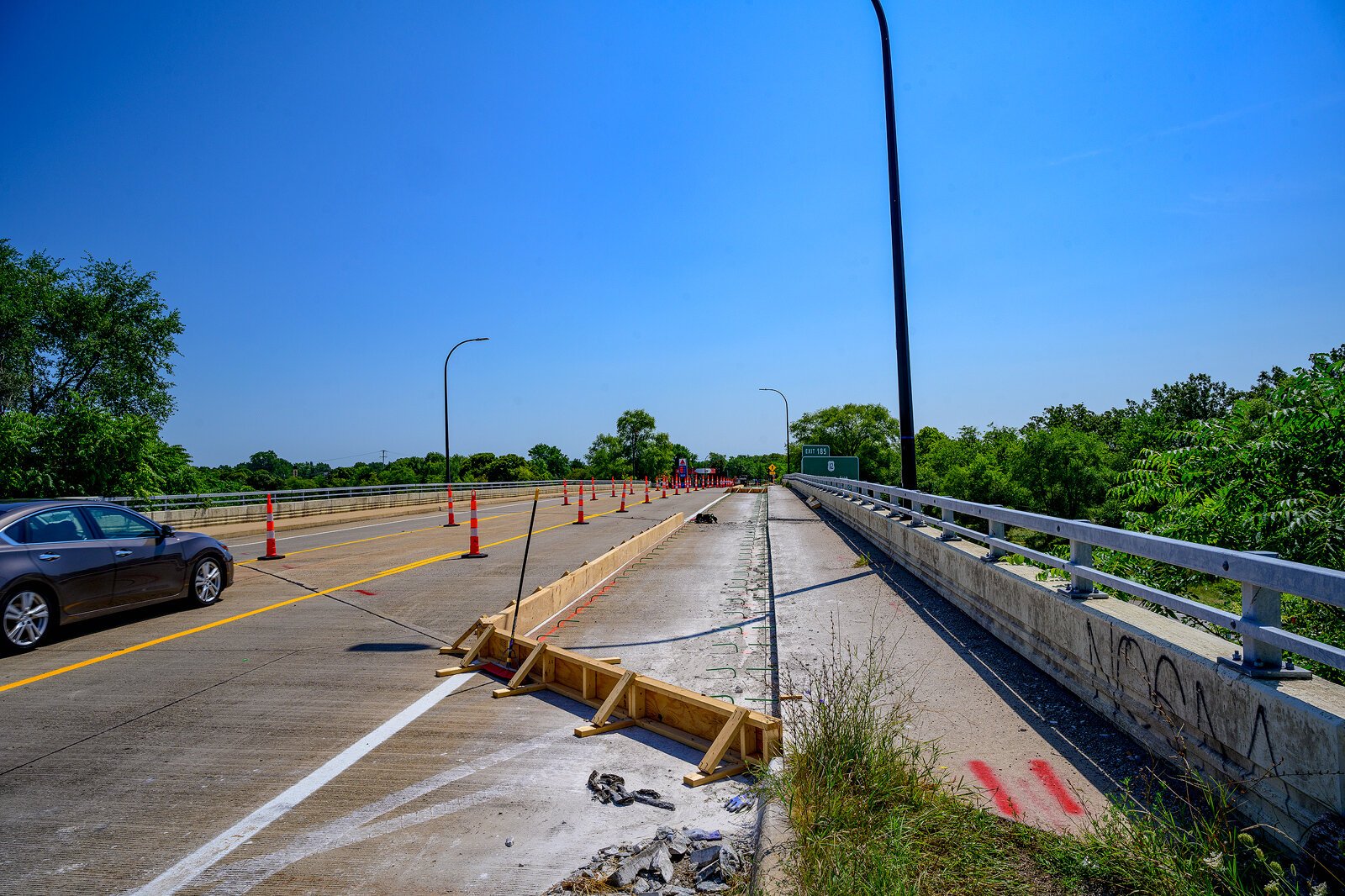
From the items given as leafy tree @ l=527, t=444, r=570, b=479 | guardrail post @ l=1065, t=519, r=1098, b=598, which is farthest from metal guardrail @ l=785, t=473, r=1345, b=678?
leafy tree @ l=527, t=444, r=570, b=479

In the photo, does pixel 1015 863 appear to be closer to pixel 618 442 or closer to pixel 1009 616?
pixel 1009 616

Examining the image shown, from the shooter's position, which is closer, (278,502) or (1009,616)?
(1009,616)

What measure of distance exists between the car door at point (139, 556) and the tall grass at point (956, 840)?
9.02 meters

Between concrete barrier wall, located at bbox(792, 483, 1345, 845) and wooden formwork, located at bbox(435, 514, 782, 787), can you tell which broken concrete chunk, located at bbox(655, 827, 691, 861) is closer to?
wooden formwork, located at bbox(435, 514, 782, 787)

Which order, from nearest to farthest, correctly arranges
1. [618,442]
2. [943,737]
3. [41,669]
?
[943,737], [41,669], [618,442]

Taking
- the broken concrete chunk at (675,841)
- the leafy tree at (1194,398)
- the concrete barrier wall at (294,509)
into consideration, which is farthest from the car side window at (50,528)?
the leafy tree at (1194,398)

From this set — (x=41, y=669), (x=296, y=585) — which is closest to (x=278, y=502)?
(x=296, y=585)

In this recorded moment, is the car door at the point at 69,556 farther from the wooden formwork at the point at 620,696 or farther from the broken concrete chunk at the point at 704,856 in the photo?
the broken concrete chunk at the point at 704,856

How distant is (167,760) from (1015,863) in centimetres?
534

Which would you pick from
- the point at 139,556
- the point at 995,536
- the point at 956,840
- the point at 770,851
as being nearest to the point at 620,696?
the point at 770,851

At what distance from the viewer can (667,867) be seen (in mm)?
3648

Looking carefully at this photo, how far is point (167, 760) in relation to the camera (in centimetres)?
523

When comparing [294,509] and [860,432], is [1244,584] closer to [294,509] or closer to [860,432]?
[294,509]

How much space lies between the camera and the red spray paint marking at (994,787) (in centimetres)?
386
